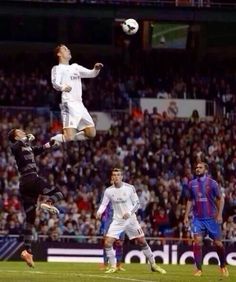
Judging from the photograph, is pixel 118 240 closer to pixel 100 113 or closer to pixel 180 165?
pixel 180 165

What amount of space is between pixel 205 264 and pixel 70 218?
4.16 metres

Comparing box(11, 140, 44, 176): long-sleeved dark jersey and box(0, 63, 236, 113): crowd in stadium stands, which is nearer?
box(11, 140, 44, 176): long-sleeved dark jersey

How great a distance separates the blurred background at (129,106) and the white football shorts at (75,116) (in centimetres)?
984

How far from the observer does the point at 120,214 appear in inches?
1007

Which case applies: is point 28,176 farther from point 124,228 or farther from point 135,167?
point 135,167

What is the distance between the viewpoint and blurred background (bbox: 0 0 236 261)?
112 ft

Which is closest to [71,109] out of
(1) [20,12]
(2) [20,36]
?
(1) [20,12]

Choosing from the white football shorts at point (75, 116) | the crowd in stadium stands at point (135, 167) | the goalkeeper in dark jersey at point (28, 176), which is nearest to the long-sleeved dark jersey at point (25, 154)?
the goalkeeper in dark jersey at point (28, 176)

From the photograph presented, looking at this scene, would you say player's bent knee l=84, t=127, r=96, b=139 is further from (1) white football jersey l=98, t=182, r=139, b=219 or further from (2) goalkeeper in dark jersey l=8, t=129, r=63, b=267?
(1) white football jersey l=98, t=182, r=139, b=219

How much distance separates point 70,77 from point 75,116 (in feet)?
2.66

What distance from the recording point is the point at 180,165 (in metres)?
37.7

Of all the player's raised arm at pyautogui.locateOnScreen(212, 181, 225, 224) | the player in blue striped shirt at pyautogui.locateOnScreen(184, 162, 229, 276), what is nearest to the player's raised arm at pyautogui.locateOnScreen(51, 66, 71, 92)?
the player in blue striped shirt at pyautogui.locateOnScreen(184, 162, 229, 276)

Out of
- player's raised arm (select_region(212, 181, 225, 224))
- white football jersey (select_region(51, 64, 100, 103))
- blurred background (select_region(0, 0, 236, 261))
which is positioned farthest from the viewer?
blurred background (select_region(0, 0, 236, 261))

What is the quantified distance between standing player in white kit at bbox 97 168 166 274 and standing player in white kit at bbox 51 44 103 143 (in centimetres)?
225
